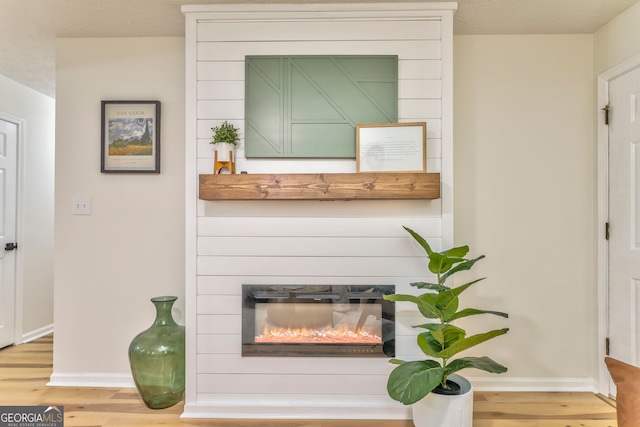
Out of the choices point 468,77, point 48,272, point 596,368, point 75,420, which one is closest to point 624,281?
point 596,368

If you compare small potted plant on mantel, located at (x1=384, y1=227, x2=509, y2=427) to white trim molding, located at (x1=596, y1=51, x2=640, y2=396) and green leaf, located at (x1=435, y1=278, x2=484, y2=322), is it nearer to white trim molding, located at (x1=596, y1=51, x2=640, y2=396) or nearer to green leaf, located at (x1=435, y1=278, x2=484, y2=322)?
green leaf, located at (x1=435, y1=278, x2=484, y2=322)

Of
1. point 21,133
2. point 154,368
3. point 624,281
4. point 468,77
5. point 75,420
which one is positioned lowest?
point 75,420

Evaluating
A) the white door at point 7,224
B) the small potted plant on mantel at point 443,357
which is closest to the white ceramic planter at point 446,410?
the small potted plant on mantel at point 443,357

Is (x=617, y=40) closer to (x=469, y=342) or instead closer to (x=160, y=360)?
(x=469, y=342)

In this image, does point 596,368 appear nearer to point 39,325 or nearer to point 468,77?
point 468,77

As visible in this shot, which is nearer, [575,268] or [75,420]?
[75,420]

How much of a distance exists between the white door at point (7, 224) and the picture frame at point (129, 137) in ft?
4.62

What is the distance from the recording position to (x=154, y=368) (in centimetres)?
235

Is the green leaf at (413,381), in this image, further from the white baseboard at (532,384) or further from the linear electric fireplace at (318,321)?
the white baseboard at (532,384)

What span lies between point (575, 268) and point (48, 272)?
4498 mm

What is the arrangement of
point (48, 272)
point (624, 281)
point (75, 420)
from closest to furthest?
point (75, 420) < point (624, 281) < point (48, 272)

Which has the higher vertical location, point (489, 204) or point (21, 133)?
point (21, 133)

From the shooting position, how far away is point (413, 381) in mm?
1851

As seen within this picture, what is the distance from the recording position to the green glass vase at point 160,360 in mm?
2338
